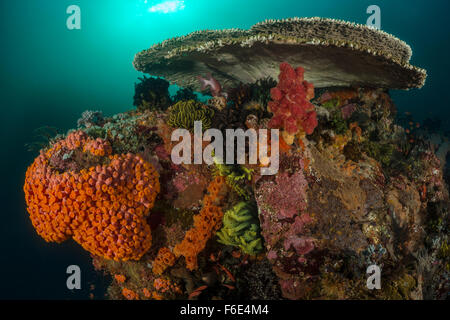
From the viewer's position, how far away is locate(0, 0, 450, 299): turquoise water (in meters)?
20.8

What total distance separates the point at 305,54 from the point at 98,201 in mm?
4995

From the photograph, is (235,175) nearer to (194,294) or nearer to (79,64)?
(194,294)

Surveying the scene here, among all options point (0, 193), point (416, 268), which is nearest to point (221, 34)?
point (416, 268)

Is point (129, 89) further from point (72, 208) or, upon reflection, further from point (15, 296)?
point (72, 208)

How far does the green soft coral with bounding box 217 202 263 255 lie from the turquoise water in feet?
18.1

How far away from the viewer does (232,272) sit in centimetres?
478

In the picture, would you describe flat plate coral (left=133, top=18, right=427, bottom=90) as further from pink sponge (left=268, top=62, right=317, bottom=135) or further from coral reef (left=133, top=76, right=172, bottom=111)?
pink sponge (left=268, top=62, right=317, bottom=135)

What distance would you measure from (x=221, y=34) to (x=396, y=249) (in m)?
6.98

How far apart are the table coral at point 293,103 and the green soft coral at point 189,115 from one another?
148cm

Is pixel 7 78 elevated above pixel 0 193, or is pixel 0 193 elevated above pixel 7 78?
pixel 7 78

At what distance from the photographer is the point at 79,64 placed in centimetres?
5703

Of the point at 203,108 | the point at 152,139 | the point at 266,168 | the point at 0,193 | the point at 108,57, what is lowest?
the point at 0,193

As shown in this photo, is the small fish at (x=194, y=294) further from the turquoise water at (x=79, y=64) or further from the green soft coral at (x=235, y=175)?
the turquoise water at (x=79, y=64)

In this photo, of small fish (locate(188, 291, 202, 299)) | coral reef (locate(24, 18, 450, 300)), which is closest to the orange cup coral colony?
coral reef (locate(24, 18, 450, 300))
